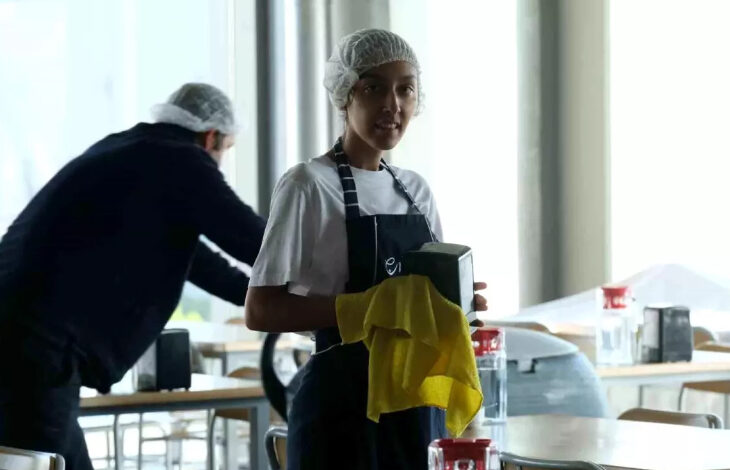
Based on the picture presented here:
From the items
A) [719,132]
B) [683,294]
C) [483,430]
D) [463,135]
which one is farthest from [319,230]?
[463,135]

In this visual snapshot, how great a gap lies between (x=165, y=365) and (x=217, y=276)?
507 millimetres

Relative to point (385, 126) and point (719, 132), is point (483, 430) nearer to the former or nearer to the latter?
point (385, 126)

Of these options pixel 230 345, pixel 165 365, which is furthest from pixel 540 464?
pixel 230 345

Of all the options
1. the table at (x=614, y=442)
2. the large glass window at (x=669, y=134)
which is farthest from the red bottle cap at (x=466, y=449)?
the large glass window at (x=669, y=134)

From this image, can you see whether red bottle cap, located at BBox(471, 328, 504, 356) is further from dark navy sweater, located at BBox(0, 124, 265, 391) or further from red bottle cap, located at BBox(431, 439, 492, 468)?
red bottle cap, located at BBox(431, 439, 492, 468)

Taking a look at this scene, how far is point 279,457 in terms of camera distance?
3.13 meters

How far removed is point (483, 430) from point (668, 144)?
3.37 meters

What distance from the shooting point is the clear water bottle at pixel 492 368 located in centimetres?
339

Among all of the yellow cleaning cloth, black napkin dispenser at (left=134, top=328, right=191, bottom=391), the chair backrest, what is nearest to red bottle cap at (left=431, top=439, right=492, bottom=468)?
the yellow cleaning cloth

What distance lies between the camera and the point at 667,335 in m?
4.68

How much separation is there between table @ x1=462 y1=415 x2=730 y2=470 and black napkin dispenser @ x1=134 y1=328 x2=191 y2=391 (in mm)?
1192

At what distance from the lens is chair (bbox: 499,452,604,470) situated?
232 centimetres

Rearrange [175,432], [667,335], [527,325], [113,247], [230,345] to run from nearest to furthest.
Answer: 1. [113,247]
2. [667,335]
3. [527,325]
4. [230,345]
5. [175,432]

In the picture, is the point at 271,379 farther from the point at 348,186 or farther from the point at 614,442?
the point at 348,186
